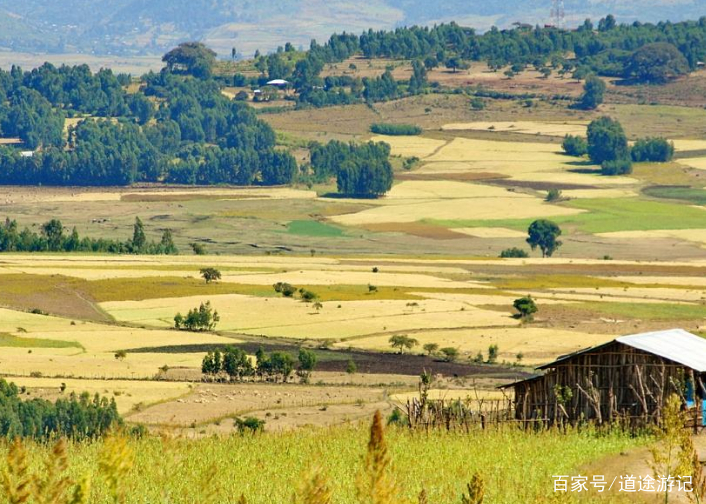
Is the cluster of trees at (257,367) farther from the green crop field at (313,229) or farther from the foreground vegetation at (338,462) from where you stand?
the green crop field at (313,229)

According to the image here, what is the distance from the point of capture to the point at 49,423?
5934 centimetres

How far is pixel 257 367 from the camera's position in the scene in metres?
80.8

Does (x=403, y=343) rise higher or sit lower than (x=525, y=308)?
lower

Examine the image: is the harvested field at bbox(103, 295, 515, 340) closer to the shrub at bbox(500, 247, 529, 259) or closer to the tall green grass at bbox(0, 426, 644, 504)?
the shrub at bbox(500, 247, 529, 259)

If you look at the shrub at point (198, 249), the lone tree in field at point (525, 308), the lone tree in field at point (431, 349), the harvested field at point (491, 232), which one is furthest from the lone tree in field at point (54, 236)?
the lone tree in field at point (431, 349)

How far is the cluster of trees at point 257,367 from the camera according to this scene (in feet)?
263

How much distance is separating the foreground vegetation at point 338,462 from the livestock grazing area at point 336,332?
89 millimetres

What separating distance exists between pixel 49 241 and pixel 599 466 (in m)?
126

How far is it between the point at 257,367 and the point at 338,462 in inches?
2024

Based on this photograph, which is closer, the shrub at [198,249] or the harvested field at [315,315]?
the harvested field at [315,315]

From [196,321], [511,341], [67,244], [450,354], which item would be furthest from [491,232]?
[450,354]

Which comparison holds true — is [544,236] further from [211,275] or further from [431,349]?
[431,349]

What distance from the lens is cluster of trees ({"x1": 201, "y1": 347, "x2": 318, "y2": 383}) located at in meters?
80.1

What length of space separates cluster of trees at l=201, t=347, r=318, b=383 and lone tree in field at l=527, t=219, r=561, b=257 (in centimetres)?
8485
